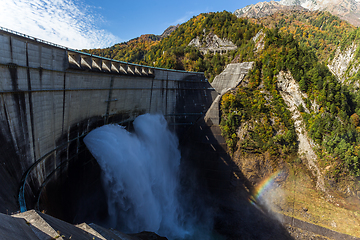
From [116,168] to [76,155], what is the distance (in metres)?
3.83

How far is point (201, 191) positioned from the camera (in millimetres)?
28703

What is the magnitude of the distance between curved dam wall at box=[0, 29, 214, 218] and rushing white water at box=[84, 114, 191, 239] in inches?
77.3

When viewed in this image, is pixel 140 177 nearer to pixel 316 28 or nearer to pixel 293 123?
pixel 293 123

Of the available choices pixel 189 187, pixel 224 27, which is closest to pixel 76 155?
pixel 189 187

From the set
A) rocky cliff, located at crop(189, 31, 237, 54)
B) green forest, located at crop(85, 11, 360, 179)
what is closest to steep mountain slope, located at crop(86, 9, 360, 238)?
green forest, located at crop(85, 11, 360, 179)

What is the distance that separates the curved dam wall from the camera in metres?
10.5

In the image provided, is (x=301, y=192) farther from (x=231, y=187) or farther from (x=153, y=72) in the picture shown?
(x=153, y=72)

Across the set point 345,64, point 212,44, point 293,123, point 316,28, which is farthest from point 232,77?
point 316,28

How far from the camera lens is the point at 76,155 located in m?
17.3

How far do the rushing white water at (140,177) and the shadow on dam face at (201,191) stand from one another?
1535mm

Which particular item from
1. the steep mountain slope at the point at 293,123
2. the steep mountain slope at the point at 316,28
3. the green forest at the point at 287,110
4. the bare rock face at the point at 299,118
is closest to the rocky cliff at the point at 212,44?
the green forest at the point at 287,110

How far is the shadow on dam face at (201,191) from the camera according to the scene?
1638cm

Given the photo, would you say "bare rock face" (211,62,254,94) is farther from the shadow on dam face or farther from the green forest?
the shadow on dam face

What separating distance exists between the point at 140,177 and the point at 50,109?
35.0ft
